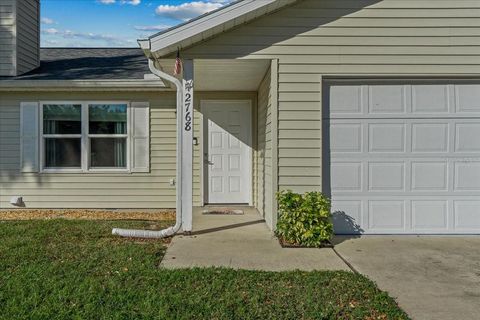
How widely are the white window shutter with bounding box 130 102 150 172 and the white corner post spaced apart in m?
3.01

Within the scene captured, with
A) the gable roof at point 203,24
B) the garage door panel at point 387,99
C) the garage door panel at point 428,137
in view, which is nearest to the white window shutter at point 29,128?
the gable roof at point 203,24

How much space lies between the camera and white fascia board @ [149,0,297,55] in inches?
217

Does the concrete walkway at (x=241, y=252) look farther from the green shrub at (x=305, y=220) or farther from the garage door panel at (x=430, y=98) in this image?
the garage door panel at (x=430, y=98)

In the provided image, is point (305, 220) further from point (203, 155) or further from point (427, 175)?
point (203, 155)

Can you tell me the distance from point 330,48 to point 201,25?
6.14 ft

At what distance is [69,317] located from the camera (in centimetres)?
324

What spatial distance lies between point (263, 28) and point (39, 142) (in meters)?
5.46

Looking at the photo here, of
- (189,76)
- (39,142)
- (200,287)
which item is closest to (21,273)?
(200,287)

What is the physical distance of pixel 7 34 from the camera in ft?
29.6

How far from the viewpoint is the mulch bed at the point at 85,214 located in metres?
7.72

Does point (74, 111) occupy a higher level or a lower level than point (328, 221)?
higher

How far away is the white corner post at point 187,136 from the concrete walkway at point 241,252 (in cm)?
61

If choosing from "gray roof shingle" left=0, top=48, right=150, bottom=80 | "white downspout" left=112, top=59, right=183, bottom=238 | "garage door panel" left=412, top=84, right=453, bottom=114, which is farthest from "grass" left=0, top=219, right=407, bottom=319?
"gray roof shingle" left=0, top=48, right=150, bottom=80

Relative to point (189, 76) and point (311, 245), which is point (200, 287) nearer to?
point (311, 245)
